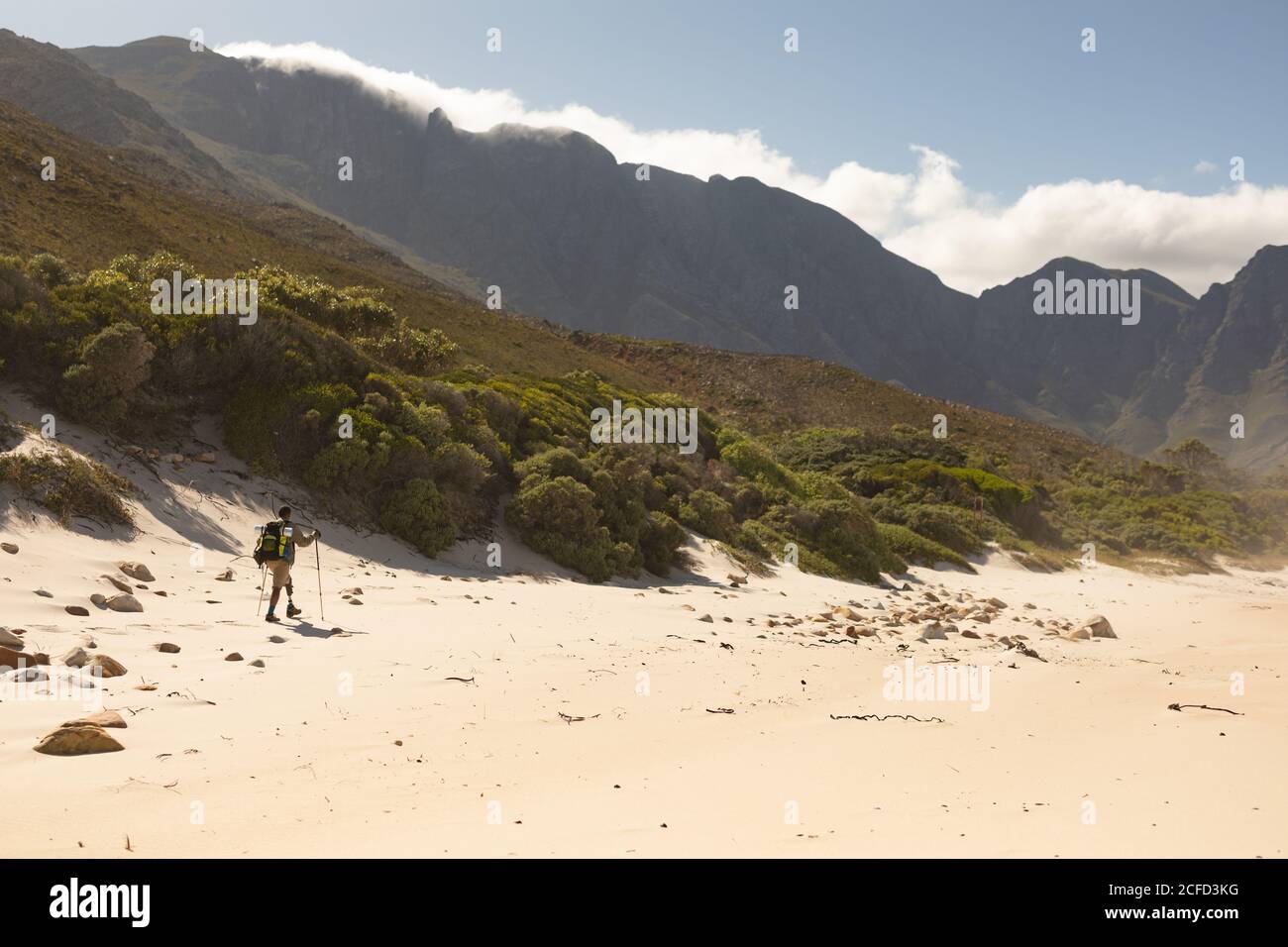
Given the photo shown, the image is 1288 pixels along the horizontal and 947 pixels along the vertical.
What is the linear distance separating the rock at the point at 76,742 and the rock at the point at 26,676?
3.52 feet

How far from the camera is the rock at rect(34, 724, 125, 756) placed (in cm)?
402

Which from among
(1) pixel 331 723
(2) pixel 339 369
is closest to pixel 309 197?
(2) pixel 339 369

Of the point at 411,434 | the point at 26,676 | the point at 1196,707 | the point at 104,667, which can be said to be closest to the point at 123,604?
the point at 104,667

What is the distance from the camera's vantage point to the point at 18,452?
9.21 meters

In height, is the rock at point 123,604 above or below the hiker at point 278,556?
below

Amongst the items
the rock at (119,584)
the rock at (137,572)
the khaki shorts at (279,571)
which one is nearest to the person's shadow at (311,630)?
the khaki shorts at (279,571)

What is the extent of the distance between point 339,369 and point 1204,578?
2507 cm

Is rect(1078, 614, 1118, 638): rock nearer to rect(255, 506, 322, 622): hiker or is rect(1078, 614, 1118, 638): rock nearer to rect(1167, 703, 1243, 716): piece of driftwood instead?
rect(1167, 703, 1243, 716): piece of driftwood

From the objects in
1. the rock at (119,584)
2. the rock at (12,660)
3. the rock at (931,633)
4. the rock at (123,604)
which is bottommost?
the rock at (931,633)

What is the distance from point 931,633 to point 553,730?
7.18 meters

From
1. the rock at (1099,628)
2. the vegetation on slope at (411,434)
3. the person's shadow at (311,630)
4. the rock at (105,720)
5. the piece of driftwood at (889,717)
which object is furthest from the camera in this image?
the rock at (1099,628)

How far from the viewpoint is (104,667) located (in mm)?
5379

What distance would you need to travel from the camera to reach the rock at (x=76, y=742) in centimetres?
402

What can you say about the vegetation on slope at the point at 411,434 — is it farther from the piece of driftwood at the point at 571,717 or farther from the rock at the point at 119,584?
the piece of driftwood at the point at 571,717
